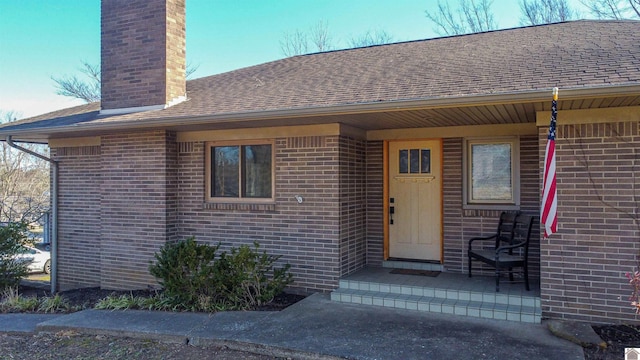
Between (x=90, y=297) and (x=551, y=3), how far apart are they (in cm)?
1790

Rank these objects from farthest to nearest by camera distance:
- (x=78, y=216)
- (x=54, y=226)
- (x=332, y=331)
→ (x=54, y=226) → (x=78, y=216) → (x=332, y=331)

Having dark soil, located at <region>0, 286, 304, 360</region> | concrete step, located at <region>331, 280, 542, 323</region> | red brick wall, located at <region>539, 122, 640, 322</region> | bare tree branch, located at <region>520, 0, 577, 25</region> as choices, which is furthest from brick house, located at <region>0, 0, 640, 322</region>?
bare tree branch, located at <region>520, 0, 577, 25</region>

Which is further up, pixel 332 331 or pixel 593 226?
pixel 593 226

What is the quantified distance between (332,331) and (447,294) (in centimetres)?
179

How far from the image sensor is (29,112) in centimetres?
2744

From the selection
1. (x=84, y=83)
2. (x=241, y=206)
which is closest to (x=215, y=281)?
(x=241, y=206)

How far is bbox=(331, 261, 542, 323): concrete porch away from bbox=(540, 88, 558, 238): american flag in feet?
4.07

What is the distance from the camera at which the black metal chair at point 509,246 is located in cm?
611

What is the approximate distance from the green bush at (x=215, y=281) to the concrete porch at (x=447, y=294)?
1028 mm

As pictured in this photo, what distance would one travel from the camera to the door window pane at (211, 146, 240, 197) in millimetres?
7777

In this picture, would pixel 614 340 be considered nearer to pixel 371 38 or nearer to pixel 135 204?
pixel 135 204

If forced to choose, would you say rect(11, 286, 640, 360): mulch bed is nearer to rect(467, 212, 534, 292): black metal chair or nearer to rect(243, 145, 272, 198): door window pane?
rect(467, 212, 534, 292): black metal chair

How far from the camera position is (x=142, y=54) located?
839 centimetres

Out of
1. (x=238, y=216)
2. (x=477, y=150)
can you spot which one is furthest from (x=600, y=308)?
(x=238, y=216)
